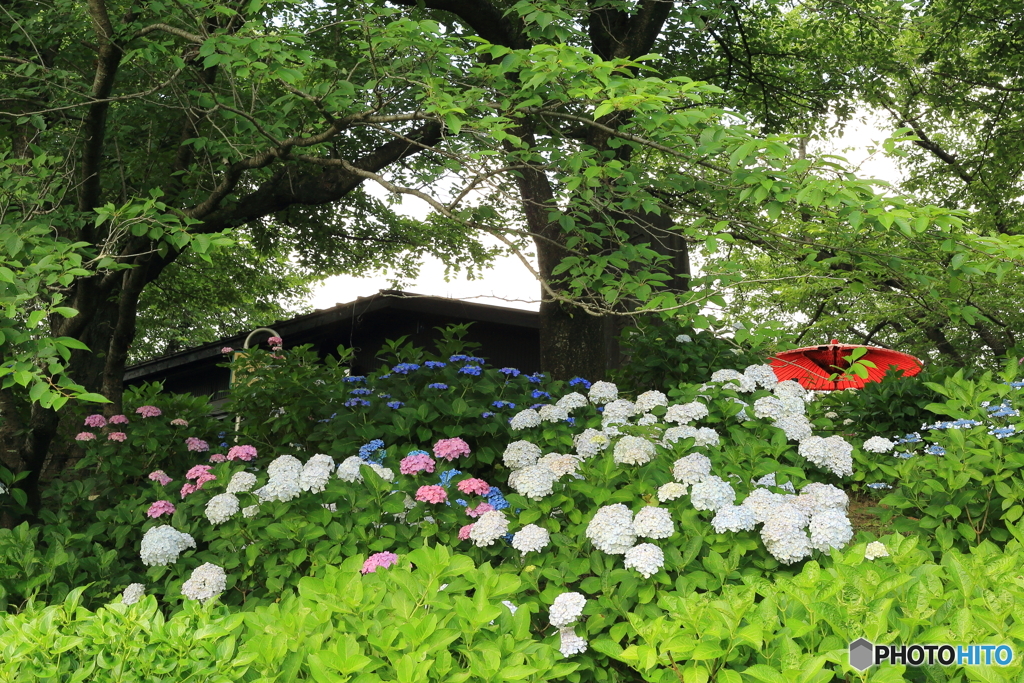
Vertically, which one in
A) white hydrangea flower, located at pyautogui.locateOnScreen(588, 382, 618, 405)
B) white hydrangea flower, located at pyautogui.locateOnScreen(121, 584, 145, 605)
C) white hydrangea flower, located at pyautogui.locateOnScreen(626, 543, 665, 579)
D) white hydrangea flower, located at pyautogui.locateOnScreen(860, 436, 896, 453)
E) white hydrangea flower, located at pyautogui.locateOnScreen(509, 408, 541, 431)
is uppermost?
white hydrangea flower, located at pyautogui.locateOnScreen(588, 382, 618, 405)

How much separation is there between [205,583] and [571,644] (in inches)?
70.3

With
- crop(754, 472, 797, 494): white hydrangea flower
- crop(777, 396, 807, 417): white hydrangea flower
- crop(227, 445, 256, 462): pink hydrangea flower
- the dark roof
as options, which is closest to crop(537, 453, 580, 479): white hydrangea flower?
crop(754, 472, 797, 494): white hydrangea flower

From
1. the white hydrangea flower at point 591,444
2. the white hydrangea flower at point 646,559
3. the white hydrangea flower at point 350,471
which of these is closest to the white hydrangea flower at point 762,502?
the white hydrangea flower at point 646,559

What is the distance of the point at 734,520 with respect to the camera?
317 cm

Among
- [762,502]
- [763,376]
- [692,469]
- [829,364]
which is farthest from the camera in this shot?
[829,364]

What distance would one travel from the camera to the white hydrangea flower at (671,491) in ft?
11.4

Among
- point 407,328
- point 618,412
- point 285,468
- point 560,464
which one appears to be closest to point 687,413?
point 618,412

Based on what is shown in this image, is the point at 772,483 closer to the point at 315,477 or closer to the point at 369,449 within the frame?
the point at 315,477

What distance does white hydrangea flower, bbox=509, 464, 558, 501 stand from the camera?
374 centimetres

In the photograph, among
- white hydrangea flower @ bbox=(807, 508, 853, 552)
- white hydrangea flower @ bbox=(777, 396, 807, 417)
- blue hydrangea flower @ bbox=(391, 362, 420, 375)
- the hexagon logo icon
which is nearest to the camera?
the hexagon logo icon

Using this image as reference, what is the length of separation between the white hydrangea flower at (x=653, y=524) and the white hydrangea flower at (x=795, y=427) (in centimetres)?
132

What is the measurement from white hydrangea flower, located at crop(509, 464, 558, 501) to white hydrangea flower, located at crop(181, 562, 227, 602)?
1.37 m

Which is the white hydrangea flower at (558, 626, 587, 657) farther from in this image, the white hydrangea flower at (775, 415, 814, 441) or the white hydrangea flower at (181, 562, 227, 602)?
the white hydrangea flower at (775, 415, 814, 441)

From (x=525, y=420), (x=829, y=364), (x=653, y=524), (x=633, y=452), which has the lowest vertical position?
(x=653, y=524)
